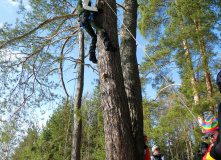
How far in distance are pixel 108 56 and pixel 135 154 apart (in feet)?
4.24

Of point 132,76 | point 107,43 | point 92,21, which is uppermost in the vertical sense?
point 92,21

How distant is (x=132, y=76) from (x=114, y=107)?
803 millimetres

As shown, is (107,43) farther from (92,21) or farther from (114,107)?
(114,107)

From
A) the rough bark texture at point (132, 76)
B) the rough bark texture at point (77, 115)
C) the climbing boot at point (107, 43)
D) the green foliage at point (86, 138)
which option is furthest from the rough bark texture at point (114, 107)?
the green foliage at point (86, 138)

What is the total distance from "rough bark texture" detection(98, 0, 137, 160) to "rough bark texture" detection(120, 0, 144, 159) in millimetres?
269

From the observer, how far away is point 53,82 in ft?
21.5

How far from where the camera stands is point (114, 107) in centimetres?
222

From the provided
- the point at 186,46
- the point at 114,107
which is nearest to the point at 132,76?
the point at 114,107

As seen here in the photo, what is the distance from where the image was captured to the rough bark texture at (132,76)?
246cm

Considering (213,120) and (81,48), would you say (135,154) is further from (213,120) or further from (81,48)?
(81,48)

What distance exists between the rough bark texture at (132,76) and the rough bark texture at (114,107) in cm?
27

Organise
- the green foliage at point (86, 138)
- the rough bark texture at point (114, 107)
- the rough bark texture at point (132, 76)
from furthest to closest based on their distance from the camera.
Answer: the green foliage at point (86, 138) < the rough bark texture at point (132, 76) < the rough bark texture at point (114, 107)

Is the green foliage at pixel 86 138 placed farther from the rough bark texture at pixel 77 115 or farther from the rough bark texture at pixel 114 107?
the rough bark texture at pixel 114 107

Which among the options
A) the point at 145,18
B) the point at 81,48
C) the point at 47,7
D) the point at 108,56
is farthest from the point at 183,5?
the point at 108,56
